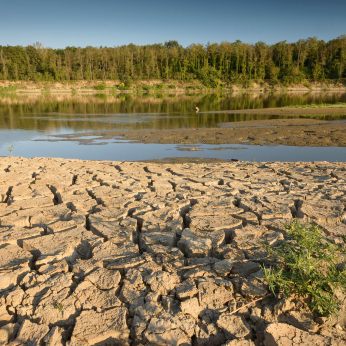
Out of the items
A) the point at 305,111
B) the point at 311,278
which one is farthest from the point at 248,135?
the point at 311,278

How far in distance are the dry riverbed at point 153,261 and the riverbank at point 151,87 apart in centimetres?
5359

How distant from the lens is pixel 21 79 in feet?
200

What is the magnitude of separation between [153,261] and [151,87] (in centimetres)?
5930

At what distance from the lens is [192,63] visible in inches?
2707

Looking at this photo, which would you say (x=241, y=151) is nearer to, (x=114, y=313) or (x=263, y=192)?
(x=263, y=192)

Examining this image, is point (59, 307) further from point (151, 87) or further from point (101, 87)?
point (151, 87)

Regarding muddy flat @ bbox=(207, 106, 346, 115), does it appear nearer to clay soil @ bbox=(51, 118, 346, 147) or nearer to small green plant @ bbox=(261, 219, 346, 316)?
clay soil @ bbox=(51, 118, 346, 147)

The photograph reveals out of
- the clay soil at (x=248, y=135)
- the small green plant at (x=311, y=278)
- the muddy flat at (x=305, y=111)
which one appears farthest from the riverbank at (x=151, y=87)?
the small green plant at (x=311, y=278)

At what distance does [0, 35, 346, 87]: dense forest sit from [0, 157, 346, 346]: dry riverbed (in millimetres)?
59622

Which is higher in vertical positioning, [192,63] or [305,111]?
[192,63]

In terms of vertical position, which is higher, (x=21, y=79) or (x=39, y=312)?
(x=21, y=79)

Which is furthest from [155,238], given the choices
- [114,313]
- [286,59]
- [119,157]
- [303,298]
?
[286,59]

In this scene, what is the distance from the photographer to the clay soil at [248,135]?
13191 millimetres

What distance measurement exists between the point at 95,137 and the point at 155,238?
38.9 feet
